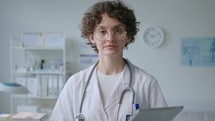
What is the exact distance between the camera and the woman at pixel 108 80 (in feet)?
3.86

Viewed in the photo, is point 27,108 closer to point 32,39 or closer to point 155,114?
point 32,39

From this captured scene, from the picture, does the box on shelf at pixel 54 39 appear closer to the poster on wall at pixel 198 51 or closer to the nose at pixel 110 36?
the poster on wall at pixel 198 51

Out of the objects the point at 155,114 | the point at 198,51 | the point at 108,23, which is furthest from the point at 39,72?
the point at 155,114

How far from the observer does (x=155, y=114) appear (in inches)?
38.8

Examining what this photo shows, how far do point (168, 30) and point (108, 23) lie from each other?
2.46 metres

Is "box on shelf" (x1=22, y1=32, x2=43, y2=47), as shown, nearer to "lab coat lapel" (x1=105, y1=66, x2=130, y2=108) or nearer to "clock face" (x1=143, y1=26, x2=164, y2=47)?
"clock face" (x1=143, y1=26, x2=164, y2=47)

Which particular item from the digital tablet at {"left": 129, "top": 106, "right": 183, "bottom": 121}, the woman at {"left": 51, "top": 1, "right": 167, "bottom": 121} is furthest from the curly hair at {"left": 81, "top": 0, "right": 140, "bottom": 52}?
Result: the digital tablet at {"left": 129, "top": 106, "right": 183, "bottom": 121}

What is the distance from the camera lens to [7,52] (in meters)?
3.78

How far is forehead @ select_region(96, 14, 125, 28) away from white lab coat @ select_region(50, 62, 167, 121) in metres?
0.21

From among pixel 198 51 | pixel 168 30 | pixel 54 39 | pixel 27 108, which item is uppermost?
pixel 168 30

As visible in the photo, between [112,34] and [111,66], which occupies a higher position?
[112,34]

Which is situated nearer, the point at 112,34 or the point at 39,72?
the point at 112,34

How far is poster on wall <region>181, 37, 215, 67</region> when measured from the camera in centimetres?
347

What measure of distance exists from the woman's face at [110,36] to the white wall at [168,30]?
7.86 ft
